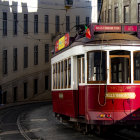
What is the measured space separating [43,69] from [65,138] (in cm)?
3387

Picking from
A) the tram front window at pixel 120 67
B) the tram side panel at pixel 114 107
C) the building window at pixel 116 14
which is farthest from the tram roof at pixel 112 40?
the building window at pixel 116 14

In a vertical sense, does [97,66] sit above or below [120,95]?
above

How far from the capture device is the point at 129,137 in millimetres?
13898

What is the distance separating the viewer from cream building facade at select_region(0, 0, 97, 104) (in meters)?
42.4

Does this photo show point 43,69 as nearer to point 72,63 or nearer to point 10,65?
point 10,65

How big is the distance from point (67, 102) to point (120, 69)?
112 inches

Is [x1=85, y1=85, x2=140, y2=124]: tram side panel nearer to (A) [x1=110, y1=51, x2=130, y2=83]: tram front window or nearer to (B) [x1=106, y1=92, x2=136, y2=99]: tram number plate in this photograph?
(B) [x1=106, y1=92, x2=136, y2=99]: tram number plate

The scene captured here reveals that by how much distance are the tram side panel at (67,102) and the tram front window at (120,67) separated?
171cm

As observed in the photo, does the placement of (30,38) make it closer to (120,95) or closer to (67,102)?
(67,102)

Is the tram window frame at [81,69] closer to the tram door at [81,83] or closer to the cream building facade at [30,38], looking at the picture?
the tram door at [81,83]

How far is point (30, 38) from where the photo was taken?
46156 mm

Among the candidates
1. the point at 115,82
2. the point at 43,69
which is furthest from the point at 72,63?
the point at 43,69

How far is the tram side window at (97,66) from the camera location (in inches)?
493

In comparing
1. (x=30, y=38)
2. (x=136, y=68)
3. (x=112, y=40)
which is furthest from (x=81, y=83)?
(x=30, y=38)
